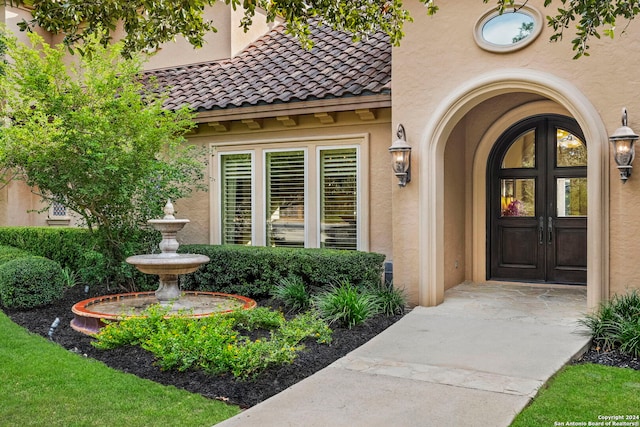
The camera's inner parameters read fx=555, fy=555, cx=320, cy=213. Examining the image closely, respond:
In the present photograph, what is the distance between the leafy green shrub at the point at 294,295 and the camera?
8.57 m

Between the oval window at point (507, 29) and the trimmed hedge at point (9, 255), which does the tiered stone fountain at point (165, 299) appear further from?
the oval window at point (507, 29)

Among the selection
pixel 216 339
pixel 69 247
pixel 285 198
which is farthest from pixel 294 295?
pixel 69 247

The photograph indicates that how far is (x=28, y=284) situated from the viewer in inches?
349

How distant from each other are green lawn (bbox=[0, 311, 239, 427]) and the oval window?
629 cm

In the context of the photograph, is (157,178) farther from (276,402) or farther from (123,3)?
(276,402)

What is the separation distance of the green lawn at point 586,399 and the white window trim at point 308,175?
4.97 meters

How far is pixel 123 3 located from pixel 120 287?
6392 millimetres

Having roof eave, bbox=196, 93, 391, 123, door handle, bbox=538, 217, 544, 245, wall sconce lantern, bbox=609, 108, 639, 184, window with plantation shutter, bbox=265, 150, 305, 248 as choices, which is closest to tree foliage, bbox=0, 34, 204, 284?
roof eave, bbox=196, 93, 391, 123

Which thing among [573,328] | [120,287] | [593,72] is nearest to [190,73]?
[120,287]

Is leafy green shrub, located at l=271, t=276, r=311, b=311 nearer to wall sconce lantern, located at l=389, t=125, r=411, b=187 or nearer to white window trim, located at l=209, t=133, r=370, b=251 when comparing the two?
white window trim, located at l=209, t=133, r=370, b=251

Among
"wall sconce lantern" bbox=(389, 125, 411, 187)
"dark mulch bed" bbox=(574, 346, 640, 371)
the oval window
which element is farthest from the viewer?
"wall sconce lantern" bbox=(389, 125, 411, 187)

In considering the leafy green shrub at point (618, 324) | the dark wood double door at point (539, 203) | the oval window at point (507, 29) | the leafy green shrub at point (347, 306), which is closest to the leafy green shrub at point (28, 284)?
the leafy green shrub at point (347, 306)

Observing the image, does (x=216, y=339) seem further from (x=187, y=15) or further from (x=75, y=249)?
(x=75, y=249)

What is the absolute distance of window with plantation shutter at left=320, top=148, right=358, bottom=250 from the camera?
1028 centimetres
